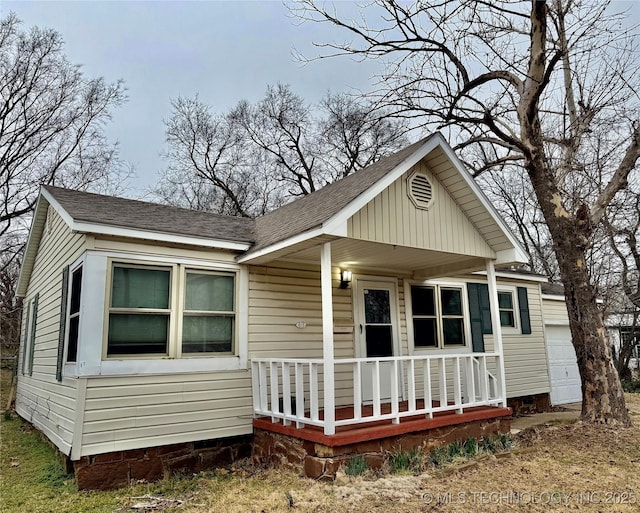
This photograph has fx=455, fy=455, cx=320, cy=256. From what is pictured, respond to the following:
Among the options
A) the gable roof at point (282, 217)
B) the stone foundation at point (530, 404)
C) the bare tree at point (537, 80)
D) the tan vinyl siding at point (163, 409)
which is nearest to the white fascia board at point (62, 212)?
the gable roof at point (282, 217)

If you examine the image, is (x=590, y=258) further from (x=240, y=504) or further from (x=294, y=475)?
(x=240, y=504)

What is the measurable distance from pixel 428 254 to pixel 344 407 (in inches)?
107

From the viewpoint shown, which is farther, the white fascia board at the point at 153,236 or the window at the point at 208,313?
the window at the point at 208,313

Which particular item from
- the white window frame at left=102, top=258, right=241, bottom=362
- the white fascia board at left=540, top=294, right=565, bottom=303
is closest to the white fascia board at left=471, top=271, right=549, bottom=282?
the white fascia board at left=540, top=294, right=565, bottom=303

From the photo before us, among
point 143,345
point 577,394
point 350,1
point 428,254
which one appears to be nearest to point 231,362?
point 143,345

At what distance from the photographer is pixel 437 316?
890 cm

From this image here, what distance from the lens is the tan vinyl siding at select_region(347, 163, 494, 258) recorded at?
5785mm

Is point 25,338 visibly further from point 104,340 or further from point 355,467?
point 355,467

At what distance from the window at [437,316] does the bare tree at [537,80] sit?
216cm

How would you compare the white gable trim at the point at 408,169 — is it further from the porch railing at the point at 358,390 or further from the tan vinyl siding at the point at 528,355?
the tan vinyl siding at the point at 528,355

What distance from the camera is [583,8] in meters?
7.47

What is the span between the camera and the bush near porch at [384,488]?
428 centimetres

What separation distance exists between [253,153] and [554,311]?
1654 cm

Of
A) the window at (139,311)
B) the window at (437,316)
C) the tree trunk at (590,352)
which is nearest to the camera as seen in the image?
the window at (139,311)
